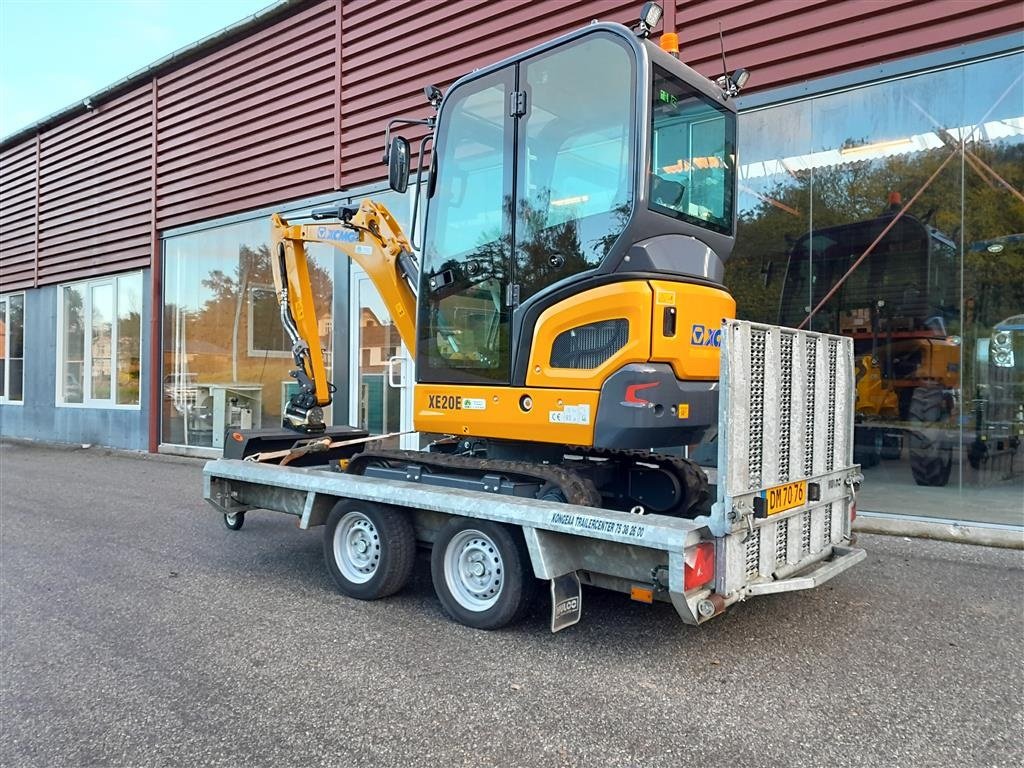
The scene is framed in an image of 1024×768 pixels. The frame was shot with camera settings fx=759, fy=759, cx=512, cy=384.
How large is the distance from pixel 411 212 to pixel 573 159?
139cm

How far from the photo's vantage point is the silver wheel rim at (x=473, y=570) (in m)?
4.27

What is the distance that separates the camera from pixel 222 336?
532 inches

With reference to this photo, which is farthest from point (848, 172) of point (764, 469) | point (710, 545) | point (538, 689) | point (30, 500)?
point (30, 500)

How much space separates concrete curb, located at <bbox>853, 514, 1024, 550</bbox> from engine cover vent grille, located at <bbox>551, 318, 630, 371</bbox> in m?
3.23

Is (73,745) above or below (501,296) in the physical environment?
below

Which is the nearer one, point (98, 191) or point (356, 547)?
point (356, 547)

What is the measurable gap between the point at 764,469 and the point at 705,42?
579cm

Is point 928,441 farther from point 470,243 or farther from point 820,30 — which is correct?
point 470,243

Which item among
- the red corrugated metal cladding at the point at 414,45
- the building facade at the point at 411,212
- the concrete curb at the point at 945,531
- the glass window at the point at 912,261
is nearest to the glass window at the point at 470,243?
the building facade at the point at 411,212

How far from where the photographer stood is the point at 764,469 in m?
3.79

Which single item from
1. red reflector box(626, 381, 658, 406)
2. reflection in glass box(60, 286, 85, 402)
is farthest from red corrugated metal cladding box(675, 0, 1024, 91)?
reflection in glass box(60, 286, 85, 402)

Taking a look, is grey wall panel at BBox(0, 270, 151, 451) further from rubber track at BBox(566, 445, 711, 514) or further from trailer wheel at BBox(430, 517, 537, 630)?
rubber track at BBox(566, 445, 711, 514)

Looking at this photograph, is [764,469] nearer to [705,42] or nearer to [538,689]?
[538,689]

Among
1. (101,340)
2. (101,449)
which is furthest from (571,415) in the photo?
(101,340)
